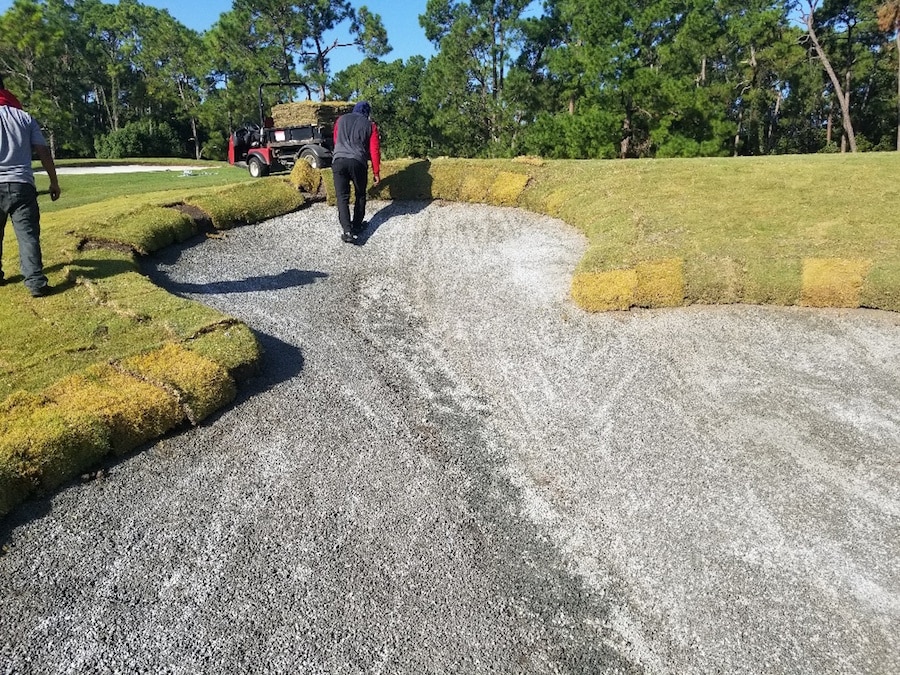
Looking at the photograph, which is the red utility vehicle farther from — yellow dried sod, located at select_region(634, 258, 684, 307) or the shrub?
the shrub

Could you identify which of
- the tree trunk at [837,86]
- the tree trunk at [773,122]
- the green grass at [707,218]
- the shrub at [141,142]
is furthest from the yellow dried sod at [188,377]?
the tree trunk at [773,122]

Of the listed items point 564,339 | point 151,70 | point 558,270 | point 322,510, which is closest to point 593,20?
point 558,270

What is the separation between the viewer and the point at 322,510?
434 cm

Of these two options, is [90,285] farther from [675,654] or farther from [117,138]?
[117,138]

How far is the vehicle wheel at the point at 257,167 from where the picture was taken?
20266mm

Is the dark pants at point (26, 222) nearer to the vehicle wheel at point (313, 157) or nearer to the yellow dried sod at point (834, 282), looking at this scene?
the yellow dried sod at point (834, 282)

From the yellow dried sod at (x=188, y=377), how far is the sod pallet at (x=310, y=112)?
789 inches

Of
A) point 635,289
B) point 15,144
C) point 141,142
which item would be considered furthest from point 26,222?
point 141,142

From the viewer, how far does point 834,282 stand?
7664 millimetres

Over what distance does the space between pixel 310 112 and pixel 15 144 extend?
62.8 feet

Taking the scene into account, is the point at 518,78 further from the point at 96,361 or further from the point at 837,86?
the point at 96,361

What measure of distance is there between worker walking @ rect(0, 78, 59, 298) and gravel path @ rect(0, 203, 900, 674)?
9.01 feet

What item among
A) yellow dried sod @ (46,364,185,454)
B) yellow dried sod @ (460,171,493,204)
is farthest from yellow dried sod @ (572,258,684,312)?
yellow dried sod @ (460,171,493,204)

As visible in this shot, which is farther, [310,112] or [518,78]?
[518,78]
